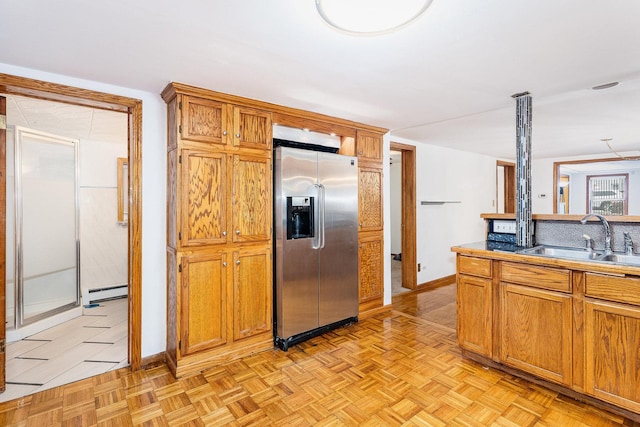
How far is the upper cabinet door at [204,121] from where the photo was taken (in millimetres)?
2408

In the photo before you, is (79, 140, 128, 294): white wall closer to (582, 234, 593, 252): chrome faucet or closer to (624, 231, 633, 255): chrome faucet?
(582, 234, 593, 252): chrome faucet

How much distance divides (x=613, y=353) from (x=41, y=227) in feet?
16.9

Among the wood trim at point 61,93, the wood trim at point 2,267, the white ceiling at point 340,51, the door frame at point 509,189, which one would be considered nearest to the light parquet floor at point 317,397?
the wood trim at point 2,267

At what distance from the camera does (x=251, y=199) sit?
2.74m

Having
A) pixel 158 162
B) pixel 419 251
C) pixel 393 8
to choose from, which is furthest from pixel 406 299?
pixel 393 8

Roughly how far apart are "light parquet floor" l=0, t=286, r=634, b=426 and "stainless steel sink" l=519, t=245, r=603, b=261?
0.93 metres

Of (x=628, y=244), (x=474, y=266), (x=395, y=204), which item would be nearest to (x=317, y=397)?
(x=474, y=266)

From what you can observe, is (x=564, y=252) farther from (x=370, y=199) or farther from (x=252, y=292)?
(x=252, y=292)

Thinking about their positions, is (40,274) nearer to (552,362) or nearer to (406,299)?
(406,299)

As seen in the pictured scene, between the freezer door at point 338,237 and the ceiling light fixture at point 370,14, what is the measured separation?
152 centimetres

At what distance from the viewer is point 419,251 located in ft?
15.6

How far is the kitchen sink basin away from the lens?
2.24 m

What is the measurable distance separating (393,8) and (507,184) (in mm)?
6343

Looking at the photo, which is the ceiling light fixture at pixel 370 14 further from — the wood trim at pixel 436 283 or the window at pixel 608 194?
the window at pixel 608 194
